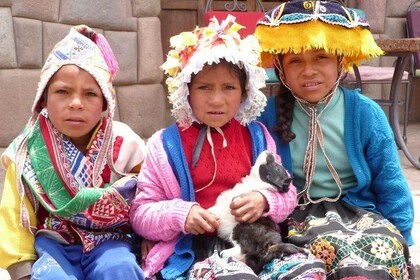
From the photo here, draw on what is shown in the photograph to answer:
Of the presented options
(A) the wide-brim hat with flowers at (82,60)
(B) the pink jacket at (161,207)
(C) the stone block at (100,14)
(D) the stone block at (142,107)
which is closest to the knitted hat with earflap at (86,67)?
(A) the wide-brim hat with flowers at (82,60)

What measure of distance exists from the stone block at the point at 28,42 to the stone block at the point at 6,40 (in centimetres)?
5

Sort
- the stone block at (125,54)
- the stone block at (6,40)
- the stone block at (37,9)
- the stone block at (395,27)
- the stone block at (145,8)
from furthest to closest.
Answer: the stone block at (395,27) < the stone block at (145,8) < the stone block at (125,54) < the stone block at (37,9) < the stone block at (6,40)

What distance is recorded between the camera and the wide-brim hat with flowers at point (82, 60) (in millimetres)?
2035

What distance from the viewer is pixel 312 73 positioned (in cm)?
226

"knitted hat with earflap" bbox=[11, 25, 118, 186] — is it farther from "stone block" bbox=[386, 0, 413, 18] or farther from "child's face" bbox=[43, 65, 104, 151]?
"stone block" bbox=[386, 0, 413, 18]

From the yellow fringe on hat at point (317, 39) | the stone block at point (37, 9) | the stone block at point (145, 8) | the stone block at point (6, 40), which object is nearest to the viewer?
the yellow fringe on hat at point (317, 39)

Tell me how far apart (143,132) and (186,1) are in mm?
1477

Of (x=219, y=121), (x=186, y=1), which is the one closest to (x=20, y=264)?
(x=219, y=121)

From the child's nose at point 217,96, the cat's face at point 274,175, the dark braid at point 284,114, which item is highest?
the child's nose at point 217,96

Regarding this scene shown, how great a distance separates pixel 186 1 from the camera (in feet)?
20.0

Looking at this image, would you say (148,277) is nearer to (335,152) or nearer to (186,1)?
(335,152)

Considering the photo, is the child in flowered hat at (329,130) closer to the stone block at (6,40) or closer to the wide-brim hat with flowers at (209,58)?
the wide-brim hat with flowers at (209,58)

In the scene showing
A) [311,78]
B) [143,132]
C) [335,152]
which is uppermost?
[311,78]

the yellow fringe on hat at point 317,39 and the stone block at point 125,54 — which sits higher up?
the yellow fringe on hat at point 317,39
